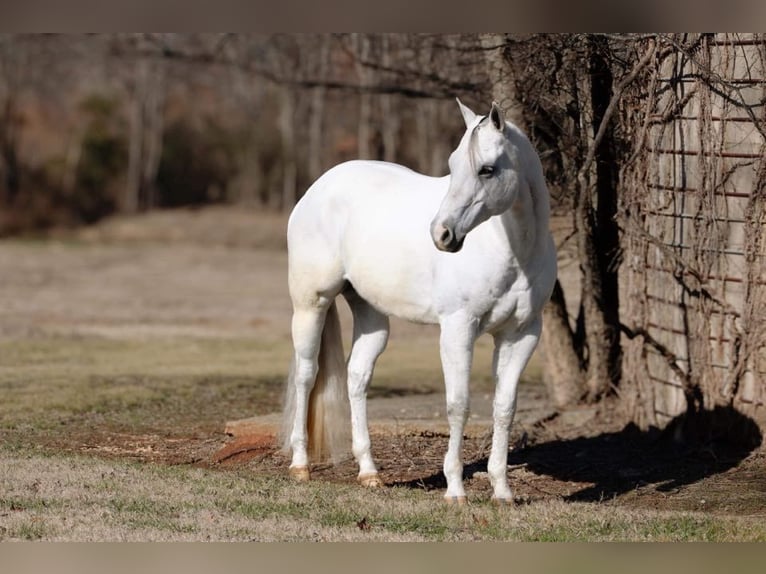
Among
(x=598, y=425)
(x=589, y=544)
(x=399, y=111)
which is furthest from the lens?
(x=399, y=111)

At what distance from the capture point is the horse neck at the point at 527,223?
7.16 meters

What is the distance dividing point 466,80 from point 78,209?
76.4ft

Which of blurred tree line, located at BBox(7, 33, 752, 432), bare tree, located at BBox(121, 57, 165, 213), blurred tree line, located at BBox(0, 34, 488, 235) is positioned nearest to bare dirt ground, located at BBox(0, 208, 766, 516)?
blurred tree line, located at BBox(7, 33, 752, 432)

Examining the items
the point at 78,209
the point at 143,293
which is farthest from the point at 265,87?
the point at 143,293

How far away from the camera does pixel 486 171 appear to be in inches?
269

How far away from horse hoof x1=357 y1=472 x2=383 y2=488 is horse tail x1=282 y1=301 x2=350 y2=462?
1.46 feet

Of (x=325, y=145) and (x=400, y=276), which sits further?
(x=325, y=145)

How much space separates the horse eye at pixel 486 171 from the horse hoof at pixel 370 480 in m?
2.39

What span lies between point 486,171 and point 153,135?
3026cm

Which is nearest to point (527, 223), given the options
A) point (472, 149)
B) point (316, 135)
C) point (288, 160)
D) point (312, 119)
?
point (472, 149)

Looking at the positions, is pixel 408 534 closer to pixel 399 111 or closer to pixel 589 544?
pixel 589 544

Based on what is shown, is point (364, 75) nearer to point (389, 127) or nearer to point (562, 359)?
point (562, 359)

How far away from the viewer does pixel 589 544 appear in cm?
666

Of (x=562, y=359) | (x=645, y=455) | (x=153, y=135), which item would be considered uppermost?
(x=153, y=135)
